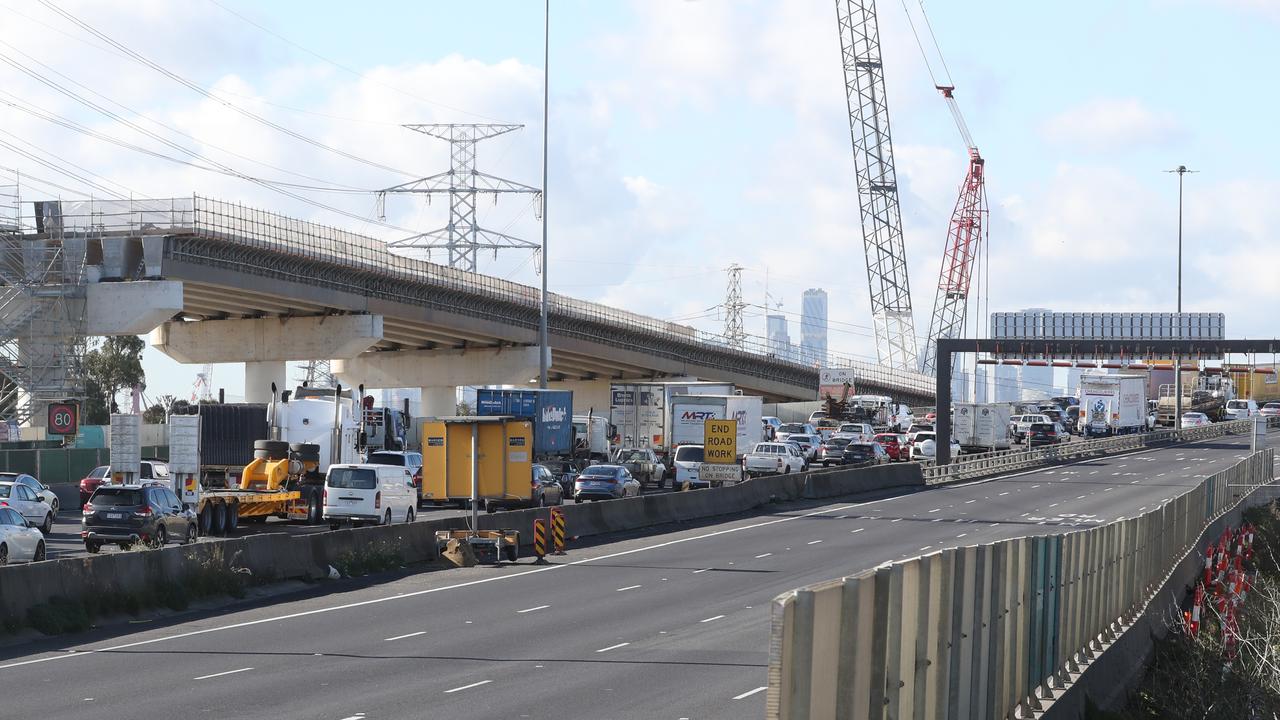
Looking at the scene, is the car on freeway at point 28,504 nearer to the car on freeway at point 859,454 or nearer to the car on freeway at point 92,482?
the car on freeway at point 92,482

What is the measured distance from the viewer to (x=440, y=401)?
100m

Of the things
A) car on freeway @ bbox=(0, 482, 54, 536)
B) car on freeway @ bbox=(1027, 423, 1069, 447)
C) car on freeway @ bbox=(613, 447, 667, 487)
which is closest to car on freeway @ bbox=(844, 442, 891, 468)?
car on freeway @ bbox=(613, 447, 667, 487)

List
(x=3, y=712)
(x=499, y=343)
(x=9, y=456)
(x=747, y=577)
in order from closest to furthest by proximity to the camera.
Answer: (x=3, y=712) → (x=747, y=577) → (x=9, y=456) → (x=499, y=343)

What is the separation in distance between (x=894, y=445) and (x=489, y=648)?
2475 inches

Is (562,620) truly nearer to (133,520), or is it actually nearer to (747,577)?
(747,577)

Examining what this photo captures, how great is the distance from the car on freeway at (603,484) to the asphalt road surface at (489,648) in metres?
13.7

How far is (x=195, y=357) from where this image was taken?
79.1m

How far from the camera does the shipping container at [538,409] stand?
64.5 metres

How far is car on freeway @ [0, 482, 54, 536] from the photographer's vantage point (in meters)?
35.7

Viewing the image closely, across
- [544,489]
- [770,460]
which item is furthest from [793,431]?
[544,489]

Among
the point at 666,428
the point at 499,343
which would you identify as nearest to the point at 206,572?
the point at 666,428

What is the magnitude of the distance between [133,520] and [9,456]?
21976mm

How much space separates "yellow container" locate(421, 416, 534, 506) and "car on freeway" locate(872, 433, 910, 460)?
131 ft

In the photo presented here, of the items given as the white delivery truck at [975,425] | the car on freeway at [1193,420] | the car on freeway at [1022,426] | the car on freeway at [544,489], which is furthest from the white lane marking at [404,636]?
the car on freeway at [1193,420]
